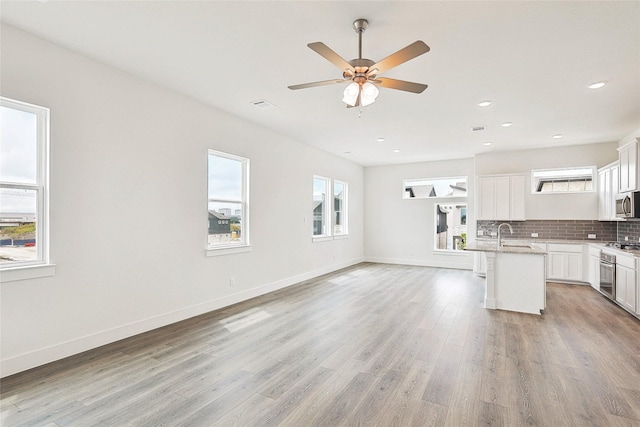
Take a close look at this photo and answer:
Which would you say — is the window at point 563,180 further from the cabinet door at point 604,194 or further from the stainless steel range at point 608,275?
the stainless steel range at point 608,275

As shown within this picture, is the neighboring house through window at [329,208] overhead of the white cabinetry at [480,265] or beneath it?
overhead

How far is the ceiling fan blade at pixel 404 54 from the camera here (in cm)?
215

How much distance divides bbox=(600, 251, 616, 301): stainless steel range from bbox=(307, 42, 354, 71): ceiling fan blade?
17.8 feet

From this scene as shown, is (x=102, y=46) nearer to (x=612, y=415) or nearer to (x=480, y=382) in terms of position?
(x=480, y=382)

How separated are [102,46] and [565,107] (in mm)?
5617

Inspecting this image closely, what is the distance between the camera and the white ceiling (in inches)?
96.8

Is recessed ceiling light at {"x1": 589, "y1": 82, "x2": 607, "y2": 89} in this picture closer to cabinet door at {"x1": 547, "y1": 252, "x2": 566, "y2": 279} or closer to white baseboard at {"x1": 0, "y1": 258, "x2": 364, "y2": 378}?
cabinet door at {"x1": 547, "y1": 252, "x2": 566, "y2": 279}

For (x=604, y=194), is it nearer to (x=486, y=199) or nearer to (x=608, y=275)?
(x=608, y=275)

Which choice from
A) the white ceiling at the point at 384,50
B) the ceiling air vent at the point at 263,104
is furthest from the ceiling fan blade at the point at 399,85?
the ceiling air vent at the point at 263,104

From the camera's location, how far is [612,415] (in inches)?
88.2

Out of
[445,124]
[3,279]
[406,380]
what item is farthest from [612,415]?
[3,279]

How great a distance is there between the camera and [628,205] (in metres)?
5.03

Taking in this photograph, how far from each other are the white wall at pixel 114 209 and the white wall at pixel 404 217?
16.1 feet

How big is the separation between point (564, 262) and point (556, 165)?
2.05 metres
